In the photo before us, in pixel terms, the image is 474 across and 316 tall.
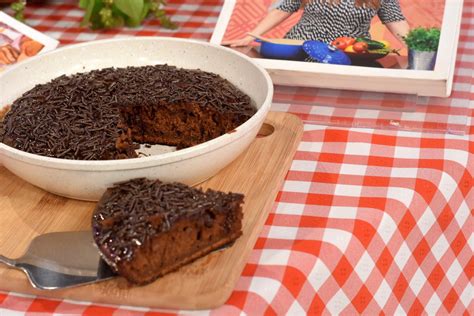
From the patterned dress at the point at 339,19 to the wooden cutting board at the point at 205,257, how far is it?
32 centimetres

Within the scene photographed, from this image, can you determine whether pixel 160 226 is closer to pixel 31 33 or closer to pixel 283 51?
pixel 283 51

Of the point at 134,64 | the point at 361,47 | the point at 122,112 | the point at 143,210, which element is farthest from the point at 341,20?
the point at 143,210

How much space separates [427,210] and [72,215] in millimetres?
663

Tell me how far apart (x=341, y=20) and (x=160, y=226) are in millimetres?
944

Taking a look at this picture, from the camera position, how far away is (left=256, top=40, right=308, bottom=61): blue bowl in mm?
1976

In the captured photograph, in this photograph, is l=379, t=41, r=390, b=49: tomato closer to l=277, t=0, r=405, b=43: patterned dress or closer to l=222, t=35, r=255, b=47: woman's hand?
l=277, t=0, r=405, b=43: patterned dress

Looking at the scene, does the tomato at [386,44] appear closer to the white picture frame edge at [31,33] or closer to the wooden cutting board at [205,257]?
the wooden cutting board at [205,257]

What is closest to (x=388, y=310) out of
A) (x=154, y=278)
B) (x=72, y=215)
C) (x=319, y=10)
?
(x=154, y=278)

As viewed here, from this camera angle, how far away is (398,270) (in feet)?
4.97

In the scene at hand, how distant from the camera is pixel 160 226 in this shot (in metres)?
1.27

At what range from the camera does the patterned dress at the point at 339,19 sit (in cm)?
200

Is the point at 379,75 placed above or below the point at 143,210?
below

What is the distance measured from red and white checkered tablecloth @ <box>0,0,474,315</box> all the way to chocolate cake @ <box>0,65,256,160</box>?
0.21 m

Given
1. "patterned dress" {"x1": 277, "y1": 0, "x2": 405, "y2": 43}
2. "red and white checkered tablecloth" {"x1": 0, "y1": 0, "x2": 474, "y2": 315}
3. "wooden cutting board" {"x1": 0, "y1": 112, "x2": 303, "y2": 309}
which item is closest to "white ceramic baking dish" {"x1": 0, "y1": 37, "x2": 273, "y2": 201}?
"wooden cutting board" {"x1": 0, "y1": 112, "x2": 303, "y2": 309}
